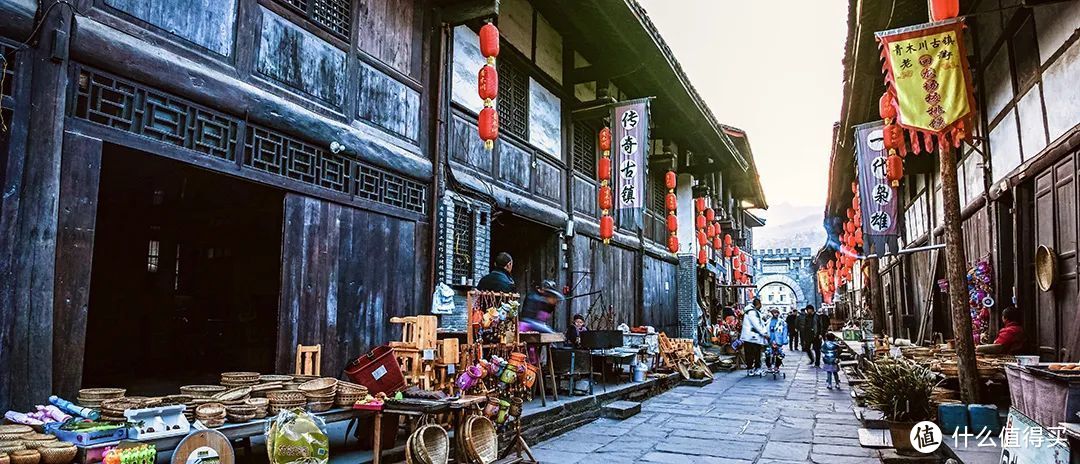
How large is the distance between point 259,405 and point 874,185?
13337mm

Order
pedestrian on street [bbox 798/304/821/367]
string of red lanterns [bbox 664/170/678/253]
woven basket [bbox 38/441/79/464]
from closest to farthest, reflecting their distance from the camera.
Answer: woven basket [bbox 38/441/79/464] → string of red lanterns [bbox 664/170/678/253] → pedestrian on street [bbox 798/304/821/367]

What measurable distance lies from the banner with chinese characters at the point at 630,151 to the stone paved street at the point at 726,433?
160 inches

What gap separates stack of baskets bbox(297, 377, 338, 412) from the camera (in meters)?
5.27

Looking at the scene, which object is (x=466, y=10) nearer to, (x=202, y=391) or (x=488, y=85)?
(x=488, y=85)

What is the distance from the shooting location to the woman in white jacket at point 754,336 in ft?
50.4

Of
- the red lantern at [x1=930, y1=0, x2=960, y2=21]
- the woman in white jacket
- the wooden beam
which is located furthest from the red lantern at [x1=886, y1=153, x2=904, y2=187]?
the wooden beam

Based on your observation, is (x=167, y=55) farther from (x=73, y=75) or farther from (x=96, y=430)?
(x=96, y=430)

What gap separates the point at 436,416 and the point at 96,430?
317cm

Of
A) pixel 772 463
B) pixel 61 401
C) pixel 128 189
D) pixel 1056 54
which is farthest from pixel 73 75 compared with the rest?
pixel 1056 54

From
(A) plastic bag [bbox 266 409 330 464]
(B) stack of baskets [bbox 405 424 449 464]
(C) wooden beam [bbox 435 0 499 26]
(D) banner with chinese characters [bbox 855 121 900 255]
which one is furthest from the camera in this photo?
(D) banner with chinese characters [bbox 855 121 900 255]

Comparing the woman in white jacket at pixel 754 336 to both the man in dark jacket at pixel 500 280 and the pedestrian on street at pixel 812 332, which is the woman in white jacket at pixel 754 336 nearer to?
the pedestrian on street at pixel 812 332

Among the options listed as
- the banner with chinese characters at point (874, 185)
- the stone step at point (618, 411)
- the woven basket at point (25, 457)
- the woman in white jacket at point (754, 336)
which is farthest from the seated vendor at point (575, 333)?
the woven basket at point (25, 457)

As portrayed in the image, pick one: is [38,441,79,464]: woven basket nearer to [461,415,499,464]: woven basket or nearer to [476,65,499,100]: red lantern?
[461,415,499,464]: woven basket

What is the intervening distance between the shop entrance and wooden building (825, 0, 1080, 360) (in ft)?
30.1
